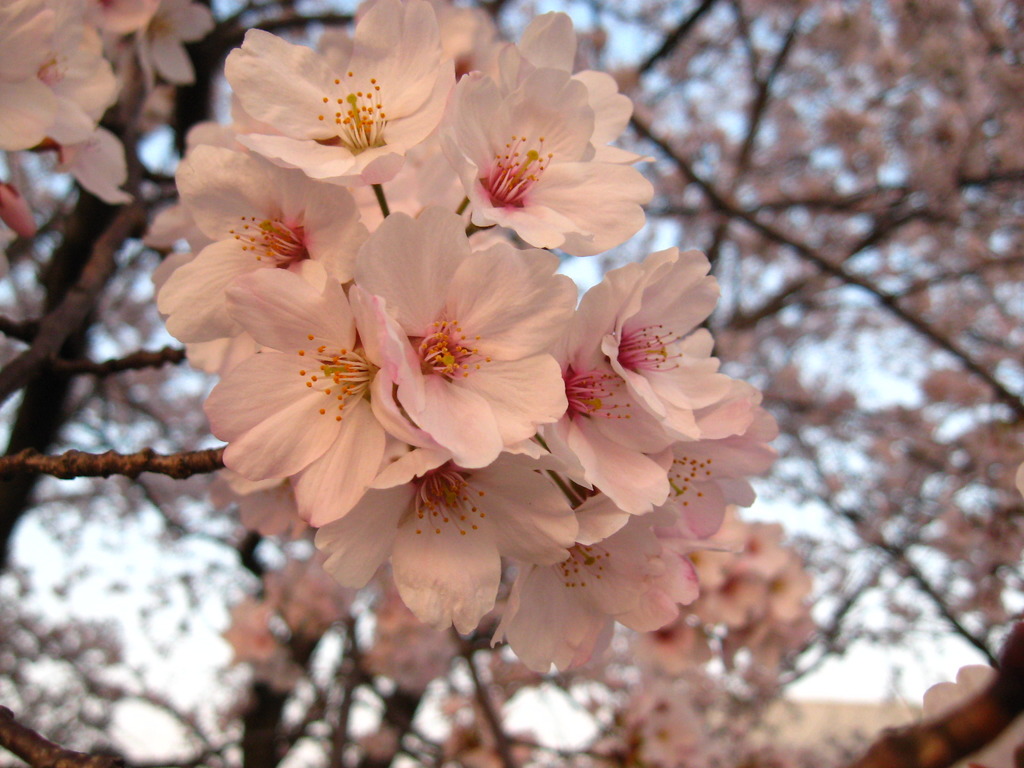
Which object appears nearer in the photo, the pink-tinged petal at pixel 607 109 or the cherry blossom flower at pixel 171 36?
the pink-tinged petal at pixel 607 109

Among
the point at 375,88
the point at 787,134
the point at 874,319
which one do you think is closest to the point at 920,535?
the point at 874,319

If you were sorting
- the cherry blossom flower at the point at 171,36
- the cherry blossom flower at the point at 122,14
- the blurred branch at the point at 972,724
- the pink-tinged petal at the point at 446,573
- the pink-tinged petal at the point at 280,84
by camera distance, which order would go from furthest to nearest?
the cherry blossom flower at the point at 171,36
the cherry blossom flower at the point at 122,14
the pink-tinged petal at the point at 280,84
the pink-tinged petal at the point at 446,573
the blurred branch at the point at 972,724

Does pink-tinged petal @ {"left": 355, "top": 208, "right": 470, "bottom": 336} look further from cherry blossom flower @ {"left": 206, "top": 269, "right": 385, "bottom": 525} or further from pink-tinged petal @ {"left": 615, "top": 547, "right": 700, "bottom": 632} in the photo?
pink-tinged petal @ {"left": 615, "top": 547, "right": 700, "bottom": 632}

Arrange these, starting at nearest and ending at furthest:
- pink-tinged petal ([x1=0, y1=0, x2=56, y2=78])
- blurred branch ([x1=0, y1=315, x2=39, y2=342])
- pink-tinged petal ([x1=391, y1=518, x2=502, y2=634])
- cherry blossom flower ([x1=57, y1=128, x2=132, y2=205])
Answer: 1. pink-tinged petal ([x1=391, y1=518, x2=502, y2=634])
2. pink-tinged petal ([x1=0, y1=0, x2=56, y2=78])
3. blurred branch ([x1=0, y1=315, x2=39, y2=342])
4. cherry blossom flower ([x1=57, y1=128, x2=132, y2=205])

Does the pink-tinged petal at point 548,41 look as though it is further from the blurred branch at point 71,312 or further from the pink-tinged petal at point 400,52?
the blurred branch at point 71,312

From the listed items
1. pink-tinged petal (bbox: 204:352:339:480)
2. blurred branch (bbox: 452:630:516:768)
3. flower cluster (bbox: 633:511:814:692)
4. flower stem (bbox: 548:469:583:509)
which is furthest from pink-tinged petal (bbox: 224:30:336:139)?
blurred branch (bbox: 452:630:516:768)

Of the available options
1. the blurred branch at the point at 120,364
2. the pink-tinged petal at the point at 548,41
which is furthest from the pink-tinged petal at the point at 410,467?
the blurred branch at the point at 120,364

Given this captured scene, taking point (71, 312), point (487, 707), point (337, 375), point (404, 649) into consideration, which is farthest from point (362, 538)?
point (404, 649)

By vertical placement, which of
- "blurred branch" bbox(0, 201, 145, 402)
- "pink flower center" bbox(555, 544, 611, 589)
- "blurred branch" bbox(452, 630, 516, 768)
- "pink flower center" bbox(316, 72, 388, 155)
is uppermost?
"pink flower center" bbox(316, 72, 388, 155)
